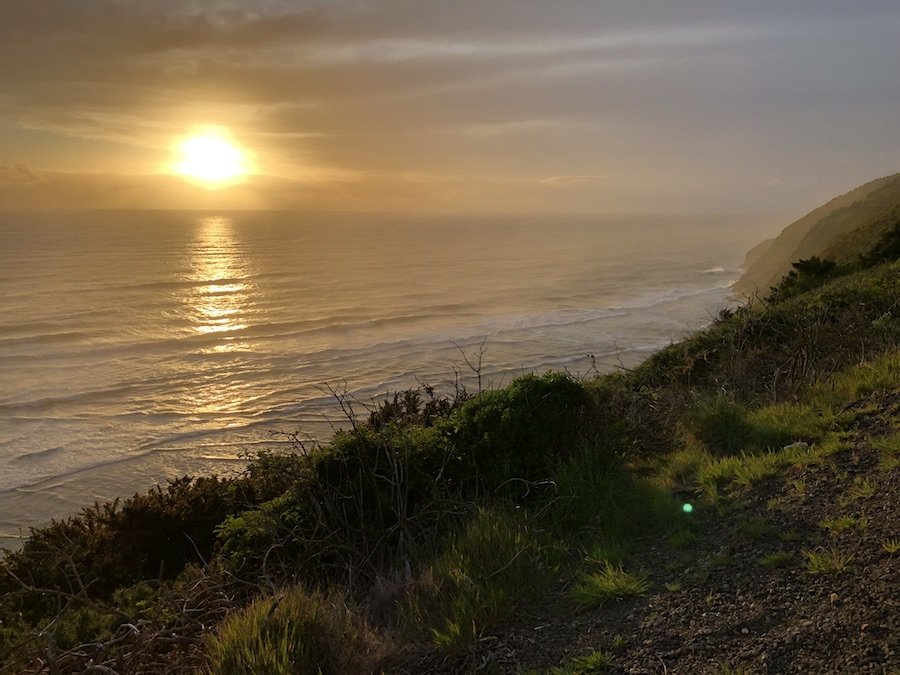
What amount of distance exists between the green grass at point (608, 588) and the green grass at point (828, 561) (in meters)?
0.96

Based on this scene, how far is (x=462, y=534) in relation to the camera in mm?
5199

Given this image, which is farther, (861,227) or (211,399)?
(861,227)

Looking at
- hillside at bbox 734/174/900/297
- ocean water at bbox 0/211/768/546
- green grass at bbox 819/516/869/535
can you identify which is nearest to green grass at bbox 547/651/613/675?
green grass at bbox 819/516/869/535

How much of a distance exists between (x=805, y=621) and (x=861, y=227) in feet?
109

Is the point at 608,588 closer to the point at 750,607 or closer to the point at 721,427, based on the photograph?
the point at 750,607

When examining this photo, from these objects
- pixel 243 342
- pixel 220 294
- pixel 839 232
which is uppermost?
pixel 839 232

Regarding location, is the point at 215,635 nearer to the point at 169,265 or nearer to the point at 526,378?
the point at 526,378

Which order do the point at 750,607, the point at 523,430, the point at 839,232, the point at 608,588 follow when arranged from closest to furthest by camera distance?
the point at 750,607, the point at 608,588, the point at 523,430, the point at 839,232

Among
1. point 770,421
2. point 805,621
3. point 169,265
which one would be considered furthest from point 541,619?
point 169,265

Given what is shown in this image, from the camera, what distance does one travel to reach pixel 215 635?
13.7 ft

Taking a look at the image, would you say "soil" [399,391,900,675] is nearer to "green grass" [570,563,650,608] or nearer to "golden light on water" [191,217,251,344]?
"green grass" [570,563,650,608]

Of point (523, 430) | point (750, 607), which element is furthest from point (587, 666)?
point (523, 430)

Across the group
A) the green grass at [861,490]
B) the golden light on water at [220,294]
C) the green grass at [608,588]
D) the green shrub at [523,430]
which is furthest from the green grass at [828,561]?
the golden light on water at [220,294]

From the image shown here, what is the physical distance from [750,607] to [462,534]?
7.21ft
